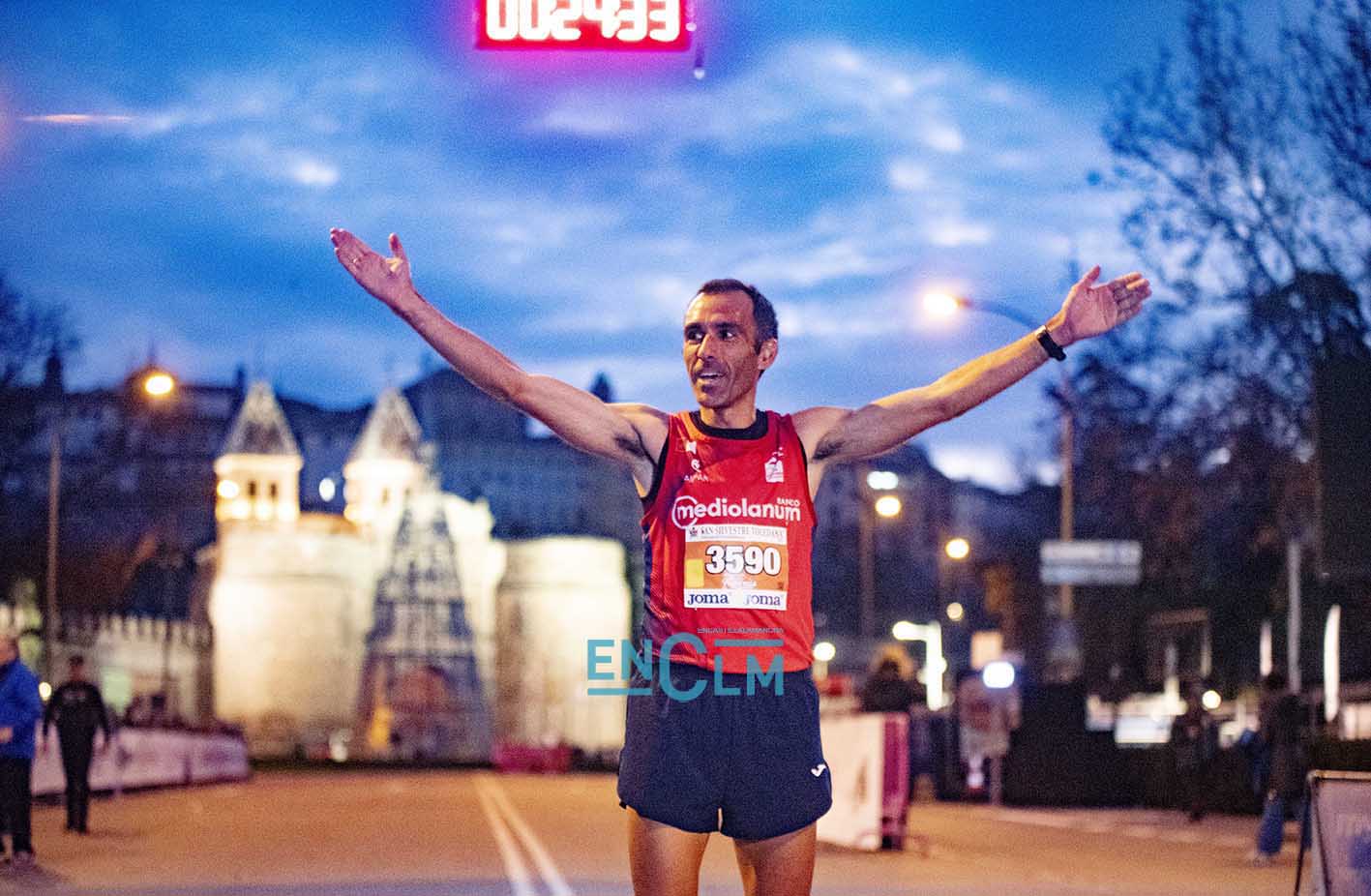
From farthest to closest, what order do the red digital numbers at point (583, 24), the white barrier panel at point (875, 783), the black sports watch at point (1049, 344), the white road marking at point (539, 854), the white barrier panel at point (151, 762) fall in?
the white barrier panel at point (151, 762), the white barrier panel at point (875, 783), the white road marking at point (539, 854), the red digital numbers at point (583, 24), the black sports watch at point (1049, 344)

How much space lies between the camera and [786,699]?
17.6ft

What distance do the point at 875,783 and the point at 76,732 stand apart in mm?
7903

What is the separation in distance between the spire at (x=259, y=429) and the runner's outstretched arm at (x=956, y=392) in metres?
135

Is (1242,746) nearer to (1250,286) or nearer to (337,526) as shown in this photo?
(1250,286)

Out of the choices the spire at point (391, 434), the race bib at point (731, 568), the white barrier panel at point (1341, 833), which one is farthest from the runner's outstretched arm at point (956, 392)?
the spire at point (391, 434)

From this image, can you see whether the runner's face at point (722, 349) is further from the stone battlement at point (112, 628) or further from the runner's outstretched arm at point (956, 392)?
the stone battlement at point (112, 628)

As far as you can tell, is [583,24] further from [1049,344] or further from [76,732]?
[76,732]

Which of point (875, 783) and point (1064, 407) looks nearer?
point (875, 783)

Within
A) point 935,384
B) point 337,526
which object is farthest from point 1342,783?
point 337,526

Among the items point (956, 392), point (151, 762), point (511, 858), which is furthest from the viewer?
point (151, 762)

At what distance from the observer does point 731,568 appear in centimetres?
537

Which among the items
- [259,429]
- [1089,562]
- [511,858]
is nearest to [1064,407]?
[1089,562]

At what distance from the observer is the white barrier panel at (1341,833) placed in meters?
9.45

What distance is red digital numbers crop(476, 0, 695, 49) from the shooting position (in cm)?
1177
